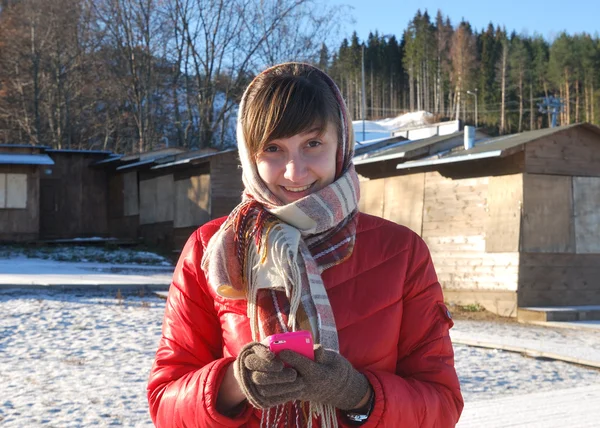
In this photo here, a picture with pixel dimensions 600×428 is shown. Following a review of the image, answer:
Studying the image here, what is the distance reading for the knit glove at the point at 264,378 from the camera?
1749mm

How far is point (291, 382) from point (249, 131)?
2.29 ft

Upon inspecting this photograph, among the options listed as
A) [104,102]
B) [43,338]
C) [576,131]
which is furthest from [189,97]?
[43,338]

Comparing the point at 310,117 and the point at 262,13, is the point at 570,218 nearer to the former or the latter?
the point at 310,117

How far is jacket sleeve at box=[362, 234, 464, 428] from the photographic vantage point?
6.54 feet

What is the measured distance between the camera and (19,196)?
25328 millimetres

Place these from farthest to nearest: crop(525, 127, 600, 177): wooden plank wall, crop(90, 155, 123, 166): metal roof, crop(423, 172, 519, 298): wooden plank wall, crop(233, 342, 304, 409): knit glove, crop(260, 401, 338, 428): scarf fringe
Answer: crop(90, 155, 123, 166): metal roof → crop(423, 172, 519, 298): wooden plank wall → crop(525, 127, 600, 177): wooden plank wall → crop(260, 401, 338, 428): scarf fringe → crop(233, 342, 304, 409): knit glove

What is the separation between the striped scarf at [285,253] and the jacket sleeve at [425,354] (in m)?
0.21

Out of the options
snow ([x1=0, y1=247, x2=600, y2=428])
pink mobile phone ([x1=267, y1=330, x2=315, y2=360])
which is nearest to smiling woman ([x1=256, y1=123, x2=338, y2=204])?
pink mobile phone ([x1=267, y1=330, x2=315, y2=360])

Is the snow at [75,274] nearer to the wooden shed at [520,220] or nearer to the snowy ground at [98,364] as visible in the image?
the snowy ground at [98,364]

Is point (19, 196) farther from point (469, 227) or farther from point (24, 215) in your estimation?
point (469, 227)

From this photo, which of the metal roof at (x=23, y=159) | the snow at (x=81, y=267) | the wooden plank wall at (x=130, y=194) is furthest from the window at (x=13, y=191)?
the wooden plank wall at (x=130, y=194)

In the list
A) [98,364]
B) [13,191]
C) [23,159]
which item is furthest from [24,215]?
[98,364]

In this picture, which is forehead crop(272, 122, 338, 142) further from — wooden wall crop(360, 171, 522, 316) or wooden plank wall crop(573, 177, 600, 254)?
wooden plank wall crop(573, 177, 600, 254)

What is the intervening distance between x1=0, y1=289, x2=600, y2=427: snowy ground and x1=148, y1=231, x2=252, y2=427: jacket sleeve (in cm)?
416
